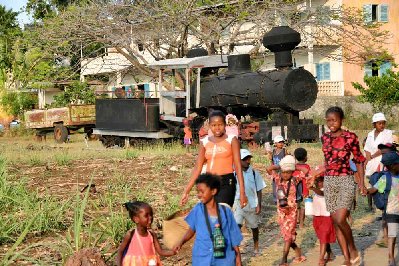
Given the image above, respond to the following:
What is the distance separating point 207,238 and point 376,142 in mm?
5501

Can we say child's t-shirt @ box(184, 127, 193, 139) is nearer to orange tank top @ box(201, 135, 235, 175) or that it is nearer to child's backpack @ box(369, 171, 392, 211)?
child's backpack @ box(369, 171, 392, 211)

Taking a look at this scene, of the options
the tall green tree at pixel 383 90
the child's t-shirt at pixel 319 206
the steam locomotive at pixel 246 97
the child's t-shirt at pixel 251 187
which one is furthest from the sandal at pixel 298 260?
the tall green tree at pixel 383 90

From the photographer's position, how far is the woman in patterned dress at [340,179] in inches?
344

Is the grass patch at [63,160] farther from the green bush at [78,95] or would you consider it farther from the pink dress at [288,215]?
the green bush at [78,95]

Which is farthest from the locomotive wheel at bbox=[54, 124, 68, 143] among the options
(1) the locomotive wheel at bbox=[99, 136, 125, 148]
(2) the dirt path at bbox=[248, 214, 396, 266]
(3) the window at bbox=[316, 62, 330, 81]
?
(2) the dirt path at bbox=[248, 214, 396, 266]

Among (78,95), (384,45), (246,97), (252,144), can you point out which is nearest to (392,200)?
(246,97)

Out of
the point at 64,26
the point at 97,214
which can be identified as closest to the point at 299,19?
the point at 64,26

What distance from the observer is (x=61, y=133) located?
33.0 metres

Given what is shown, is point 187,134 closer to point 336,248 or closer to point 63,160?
point 63,160

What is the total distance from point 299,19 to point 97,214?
1871 centimetres

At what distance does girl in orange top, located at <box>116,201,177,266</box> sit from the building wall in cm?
3292

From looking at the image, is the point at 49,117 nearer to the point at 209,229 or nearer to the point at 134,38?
the point at 134,38

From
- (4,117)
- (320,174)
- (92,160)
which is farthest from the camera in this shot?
(4,117)

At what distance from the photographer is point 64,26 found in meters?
28.8
